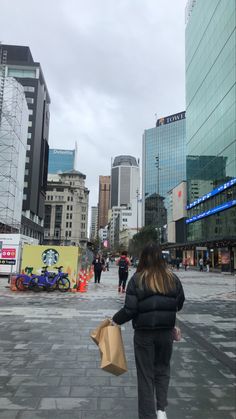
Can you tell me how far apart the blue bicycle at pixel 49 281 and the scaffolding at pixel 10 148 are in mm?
30092

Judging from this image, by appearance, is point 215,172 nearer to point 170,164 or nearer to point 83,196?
point 170,164

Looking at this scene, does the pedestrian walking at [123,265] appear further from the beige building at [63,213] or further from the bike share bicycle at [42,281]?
the beige building at [63,213]

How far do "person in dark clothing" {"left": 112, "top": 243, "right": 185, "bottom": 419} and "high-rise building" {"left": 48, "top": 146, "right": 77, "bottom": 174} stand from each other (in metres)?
168

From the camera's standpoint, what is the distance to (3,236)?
25250 millimetres

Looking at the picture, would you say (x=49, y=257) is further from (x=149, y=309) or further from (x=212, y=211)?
(x=212, y=211)

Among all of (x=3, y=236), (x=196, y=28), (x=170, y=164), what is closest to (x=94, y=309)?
(x=3, y=236)

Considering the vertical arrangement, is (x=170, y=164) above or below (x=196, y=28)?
below

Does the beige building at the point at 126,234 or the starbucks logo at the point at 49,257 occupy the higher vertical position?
the beige building at the point at 126,234

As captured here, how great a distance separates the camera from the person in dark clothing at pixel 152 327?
351 centimetres

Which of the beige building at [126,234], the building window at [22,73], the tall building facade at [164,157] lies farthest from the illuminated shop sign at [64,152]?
the building window at [22,73]

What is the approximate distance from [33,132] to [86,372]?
77.9m

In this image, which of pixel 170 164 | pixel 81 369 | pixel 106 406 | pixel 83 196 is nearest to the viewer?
pixel 106 406

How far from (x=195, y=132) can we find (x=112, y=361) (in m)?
66.0

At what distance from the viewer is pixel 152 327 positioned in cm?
349
